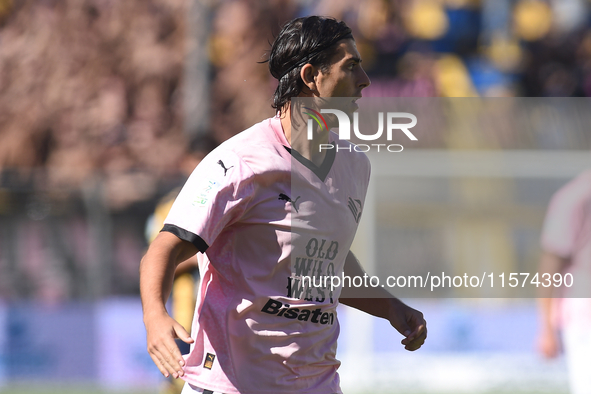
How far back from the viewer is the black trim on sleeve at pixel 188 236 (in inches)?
93.5

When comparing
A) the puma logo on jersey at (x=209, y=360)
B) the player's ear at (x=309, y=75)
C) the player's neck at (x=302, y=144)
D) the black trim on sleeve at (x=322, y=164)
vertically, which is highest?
the player's ear at (x=309, y=75)

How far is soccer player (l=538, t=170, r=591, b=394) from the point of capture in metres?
4.82

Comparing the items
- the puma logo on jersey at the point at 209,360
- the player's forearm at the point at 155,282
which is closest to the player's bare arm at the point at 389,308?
the puma logo on jersey at the point at 209,360

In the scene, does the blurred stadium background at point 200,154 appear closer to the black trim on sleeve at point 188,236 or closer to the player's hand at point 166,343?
the black trim on sleeve at point 188,236

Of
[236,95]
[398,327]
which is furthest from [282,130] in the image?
[236,95]

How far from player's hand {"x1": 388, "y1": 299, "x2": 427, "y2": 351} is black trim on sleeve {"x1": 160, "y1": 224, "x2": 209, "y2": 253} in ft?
3.01

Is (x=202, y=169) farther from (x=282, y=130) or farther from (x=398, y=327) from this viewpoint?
(x=398, y=327)

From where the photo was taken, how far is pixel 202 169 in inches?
98.5

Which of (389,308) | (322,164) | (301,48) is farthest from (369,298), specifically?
(301,48)

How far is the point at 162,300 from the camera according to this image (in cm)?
227

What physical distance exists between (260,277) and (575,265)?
3.05m

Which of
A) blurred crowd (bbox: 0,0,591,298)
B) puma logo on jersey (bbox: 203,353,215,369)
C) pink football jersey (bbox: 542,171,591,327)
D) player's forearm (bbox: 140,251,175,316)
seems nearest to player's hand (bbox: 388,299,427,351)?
puma logo on jersey (bbox: 203,353,215,369)

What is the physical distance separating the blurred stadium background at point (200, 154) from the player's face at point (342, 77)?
2.64 m

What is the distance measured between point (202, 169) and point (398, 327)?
3.33 ft
